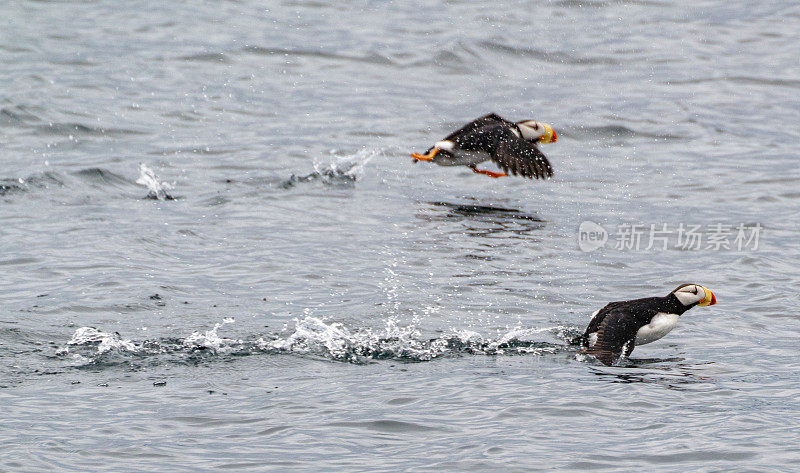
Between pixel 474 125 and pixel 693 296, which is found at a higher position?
pixel 474 125

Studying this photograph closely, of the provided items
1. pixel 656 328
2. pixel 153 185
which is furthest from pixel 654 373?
pixel 153 185

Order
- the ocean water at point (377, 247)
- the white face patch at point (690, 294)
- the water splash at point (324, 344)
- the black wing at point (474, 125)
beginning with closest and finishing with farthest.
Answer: the ocean water at point (377, 247), the water splash at point (324, 344), the white face patch at point (690, 294), the black wing at point (474, 125)

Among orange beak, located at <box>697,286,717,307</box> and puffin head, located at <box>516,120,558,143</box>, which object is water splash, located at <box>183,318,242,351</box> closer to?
orange beak, located at <box>697,286,717,307</box>

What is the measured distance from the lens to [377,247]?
1094cm

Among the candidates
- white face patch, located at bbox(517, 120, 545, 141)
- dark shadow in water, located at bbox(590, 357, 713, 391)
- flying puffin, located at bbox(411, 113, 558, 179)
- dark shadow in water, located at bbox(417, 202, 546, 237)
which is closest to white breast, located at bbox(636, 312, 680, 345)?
dark shadow in water, located at bbox(590, 357, 713, 391)

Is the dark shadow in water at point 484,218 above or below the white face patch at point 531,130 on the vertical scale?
below

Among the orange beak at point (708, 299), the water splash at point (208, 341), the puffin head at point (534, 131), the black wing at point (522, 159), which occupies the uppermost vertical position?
the puffin head at point (534, 131)

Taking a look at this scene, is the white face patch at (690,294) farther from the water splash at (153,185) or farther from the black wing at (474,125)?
the water splash at (153,185)

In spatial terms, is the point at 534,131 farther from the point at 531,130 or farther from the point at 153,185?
the point at 153,185

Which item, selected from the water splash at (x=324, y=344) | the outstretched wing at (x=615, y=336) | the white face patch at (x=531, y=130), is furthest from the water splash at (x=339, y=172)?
the outstretched wing at (x=615, y=336)

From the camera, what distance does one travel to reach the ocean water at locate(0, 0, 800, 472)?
6.45 meters

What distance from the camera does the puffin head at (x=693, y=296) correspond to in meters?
8.55

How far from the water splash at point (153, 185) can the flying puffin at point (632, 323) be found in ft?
19.1

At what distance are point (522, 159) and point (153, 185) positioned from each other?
417 cm
